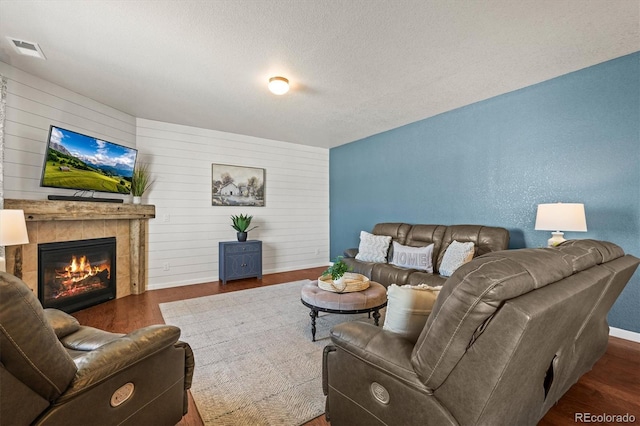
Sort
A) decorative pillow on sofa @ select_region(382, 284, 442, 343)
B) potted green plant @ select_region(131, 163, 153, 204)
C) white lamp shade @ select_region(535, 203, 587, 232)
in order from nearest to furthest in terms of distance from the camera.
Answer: decorative pillow on sofa @ select_region(382, 284, 442, 343) → white lamp shade @ select_region(535, 203, 587, 232) → potted green plant @ select_region(131, 163, 153, 204)

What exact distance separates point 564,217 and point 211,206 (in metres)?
4.87

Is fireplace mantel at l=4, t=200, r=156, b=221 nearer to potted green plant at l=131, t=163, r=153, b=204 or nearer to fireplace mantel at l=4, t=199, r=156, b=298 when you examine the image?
fireplace mantel at l=4, t=199, r=156, b=298

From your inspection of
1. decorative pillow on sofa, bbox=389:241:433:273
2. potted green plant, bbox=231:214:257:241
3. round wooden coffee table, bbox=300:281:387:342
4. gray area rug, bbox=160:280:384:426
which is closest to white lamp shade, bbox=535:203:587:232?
decorative pillow on sofa, bbox=389:241:433:273

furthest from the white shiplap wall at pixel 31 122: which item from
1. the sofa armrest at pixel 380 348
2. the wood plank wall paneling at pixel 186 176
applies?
the sofa armrest at pixel 380 348

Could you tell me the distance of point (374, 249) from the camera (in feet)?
14.0

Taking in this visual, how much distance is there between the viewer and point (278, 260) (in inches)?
226

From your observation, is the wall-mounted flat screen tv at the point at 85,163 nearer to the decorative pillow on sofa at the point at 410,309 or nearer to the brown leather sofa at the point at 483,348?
the brown leather sofa at the point at 483,348

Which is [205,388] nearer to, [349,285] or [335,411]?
[335,411]

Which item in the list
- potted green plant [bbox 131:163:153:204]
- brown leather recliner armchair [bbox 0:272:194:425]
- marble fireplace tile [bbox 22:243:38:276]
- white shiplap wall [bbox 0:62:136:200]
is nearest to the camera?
brown leather recliner armchair [bbox 0:272:194:425]

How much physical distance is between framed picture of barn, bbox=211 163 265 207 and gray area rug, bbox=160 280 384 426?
193 centimetres

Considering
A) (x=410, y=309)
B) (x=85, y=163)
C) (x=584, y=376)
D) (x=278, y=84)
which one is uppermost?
(x=278, y=84)

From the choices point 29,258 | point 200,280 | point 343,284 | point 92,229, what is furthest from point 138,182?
point 343,284

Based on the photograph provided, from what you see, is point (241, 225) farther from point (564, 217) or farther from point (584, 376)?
point (584, 376)

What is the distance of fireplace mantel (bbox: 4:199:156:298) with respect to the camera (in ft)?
9.46
